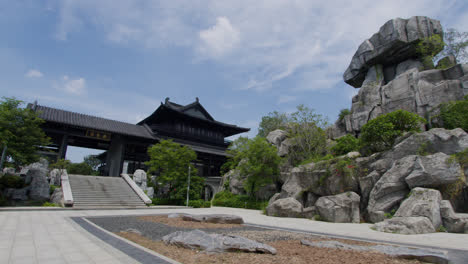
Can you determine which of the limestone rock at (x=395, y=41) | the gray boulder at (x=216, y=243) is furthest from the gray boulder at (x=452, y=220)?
the limestone rock at (x=395, y=41)

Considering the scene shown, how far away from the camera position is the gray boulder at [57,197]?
1452cm

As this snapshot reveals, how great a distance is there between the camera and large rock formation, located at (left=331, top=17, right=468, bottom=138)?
63.5ft

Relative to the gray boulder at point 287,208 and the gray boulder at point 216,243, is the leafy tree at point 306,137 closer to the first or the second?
the gray boulder at point 287,208

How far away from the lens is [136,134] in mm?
24094

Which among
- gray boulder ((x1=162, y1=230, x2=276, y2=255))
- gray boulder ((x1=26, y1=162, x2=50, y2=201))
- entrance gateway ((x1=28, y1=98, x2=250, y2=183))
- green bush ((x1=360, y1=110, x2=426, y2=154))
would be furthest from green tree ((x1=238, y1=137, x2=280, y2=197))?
gray boulder ((x1=162, y1=230, x2=276, y2=255))

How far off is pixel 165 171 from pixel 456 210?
18.0 m

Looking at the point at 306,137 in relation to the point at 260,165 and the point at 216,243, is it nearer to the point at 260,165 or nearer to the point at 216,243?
the point at 260,165

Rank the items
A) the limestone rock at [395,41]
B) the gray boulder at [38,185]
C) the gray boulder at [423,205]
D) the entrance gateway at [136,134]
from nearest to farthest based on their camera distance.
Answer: the gray boulder at [423,205], the gray boulder at [38,185], the entrance gateway at [136,134], the limestone rock at [395,41]

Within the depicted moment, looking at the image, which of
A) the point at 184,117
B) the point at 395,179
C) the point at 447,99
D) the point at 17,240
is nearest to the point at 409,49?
the point at 447,99

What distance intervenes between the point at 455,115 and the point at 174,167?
2068 centimetres

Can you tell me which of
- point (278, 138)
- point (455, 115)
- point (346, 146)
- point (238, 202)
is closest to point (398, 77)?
point (455, 115)

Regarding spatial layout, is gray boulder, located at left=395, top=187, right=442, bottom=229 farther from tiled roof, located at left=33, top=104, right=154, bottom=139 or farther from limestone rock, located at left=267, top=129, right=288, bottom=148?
tiled roof, located at left=33, top=104, right=154, bottom=139

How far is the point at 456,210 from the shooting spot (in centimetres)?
1019

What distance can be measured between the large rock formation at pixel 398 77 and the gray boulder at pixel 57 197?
25.3 meters
